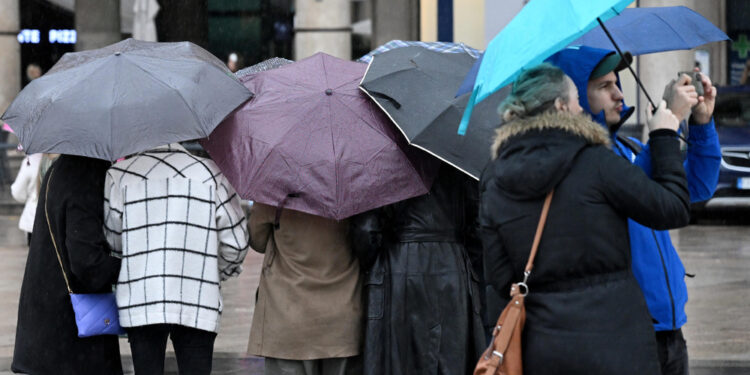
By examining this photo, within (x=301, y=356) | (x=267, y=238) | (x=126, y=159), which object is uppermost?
(x=126, y=159)

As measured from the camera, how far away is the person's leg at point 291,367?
5.59 m

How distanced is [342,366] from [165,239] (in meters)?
1.04

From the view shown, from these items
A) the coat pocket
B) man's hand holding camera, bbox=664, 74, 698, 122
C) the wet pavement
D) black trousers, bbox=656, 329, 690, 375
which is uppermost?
man's hand holding camera, bbox=664, 74, 698, 122

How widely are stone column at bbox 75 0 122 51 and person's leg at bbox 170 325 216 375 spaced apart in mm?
17432

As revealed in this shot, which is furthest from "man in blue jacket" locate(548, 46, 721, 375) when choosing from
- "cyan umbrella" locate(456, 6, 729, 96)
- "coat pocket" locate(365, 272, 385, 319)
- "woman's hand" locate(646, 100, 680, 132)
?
"coat pocket" locate(365, 272, 385, 319)

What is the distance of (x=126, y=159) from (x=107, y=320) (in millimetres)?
678

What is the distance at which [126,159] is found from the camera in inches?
209

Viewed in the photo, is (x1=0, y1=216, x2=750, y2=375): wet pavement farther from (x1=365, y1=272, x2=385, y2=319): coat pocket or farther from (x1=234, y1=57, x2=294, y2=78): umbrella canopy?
(x1=365, y1=272, x2=385, y2=319): coat pocket

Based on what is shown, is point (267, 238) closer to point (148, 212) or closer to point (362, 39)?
point (148, 212)

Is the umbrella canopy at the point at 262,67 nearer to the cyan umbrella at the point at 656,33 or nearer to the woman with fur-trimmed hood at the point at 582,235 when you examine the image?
the cyan umbrella at the point at 656,33

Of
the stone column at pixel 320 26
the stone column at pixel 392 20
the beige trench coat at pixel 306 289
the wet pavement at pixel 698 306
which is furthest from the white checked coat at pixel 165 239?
the stone column at pixel 392 20

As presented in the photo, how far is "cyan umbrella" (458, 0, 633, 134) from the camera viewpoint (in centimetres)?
378

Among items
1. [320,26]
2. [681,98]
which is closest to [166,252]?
[681,98]

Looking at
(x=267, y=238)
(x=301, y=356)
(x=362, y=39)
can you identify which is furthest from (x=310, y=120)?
(x=362, y=39)
